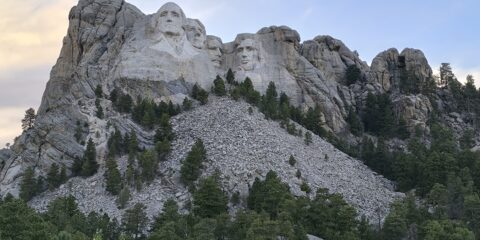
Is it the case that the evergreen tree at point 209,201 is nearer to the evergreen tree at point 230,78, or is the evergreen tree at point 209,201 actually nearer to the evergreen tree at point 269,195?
the evergreen tree at point 269,195

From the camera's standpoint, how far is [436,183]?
81.8 m

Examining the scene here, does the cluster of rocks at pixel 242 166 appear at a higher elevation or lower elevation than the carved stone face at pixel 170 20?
lower

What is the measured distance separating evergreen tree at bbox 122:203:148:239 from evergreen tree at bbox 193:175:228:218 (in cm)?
512

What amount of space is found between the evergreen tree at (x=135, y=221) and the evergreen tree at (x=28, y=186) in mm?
16286

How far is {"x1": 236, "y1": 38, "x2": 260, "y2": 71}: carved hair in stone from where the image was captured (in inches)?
4424

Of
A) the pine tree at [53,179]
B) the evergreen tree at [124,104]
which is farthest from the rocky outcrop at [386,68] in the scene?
the pine tree at [53,179]

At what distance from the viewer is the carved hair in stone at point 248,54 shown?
4424 inches

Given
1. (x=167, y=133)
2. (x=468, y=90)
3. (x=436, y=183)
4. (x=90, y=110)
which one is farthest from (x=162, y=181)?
(x=468, y=90)

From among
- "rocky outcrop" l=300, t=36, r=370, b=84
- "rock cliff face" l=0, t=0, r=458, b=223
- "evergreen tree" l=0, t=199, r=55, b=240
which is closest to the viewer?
"evergreen tree" l=0, t=199, r=55, b=240

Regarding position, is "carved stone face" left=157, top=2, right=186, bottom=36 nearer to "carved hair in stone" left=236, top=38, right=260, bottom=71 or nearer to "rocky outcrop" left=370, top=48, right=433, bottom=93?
"carved hair in stone" left=236, top=38, right=260, bottom=71

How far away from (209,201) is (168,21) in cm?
3999

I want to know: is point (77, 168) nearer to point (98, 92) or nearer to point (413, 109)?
point (98, 92)

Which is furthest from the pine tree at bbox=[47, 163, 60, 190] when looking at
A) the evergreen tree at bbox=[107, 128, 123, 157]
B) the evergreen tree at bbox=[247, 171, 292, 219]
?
the evergreen tree at bbox=[247, 171, 292, 219]

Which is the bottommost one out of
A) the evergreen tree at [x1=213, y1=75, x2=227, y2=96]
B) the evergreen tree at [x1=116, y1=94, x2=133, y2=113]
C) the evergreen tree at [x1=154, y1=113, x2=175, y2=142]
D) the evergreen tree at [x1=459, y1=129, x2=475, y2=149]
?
the evergreen tree at [x1=154, y1=113, x2=175, y2=142]
